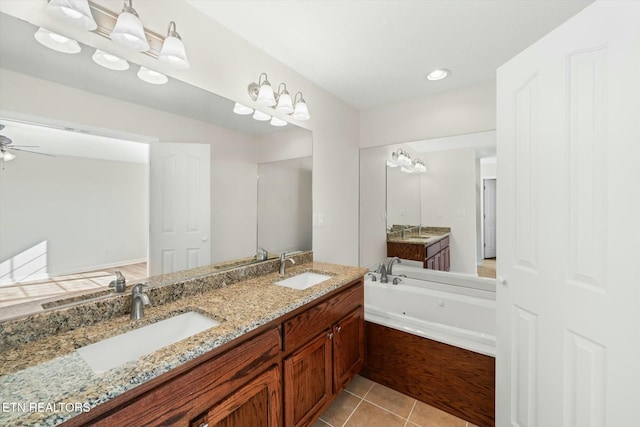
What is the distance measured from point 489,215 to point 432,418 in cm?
161

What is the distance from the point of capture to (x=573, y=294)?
1.03 metres

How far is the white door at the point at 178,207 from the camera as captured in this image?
1326 mm

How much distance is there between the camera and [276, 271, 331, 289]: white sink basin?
183cm

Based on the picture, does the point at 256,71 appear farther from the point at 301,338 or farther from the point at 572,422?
the point at 572,422

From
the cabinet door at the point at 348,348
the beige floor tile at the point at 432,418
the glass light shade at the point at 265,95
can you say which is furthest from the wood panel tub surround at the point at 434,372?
the glass light shade at the point at 265,95

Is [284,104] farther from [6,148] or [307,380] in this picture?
[307,380]

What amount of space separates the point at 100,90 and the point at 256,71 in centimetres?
93

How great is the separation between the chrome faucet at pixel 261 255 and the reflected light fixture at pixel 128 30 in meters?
1.29

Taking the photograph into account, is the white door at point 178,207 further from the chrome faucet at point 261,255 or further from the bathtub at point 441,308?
the bathtub at point 441,308

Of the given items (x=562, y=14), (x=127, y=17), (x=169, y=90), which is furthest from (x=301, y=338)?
(x=562, y=14)

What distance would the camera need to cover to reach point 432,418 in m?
1.67

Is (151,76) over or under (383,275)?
over

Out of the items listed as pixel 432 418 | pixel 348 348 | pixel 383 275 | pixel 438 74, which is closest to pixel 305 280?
pixel 348 348

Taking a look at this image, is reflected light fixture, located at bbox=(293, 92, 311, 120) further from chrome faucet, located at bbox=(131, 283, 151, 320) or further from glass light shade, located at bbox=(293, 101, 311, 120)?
chrome faucet, located at bbox=(131, 283, 151, 320)
